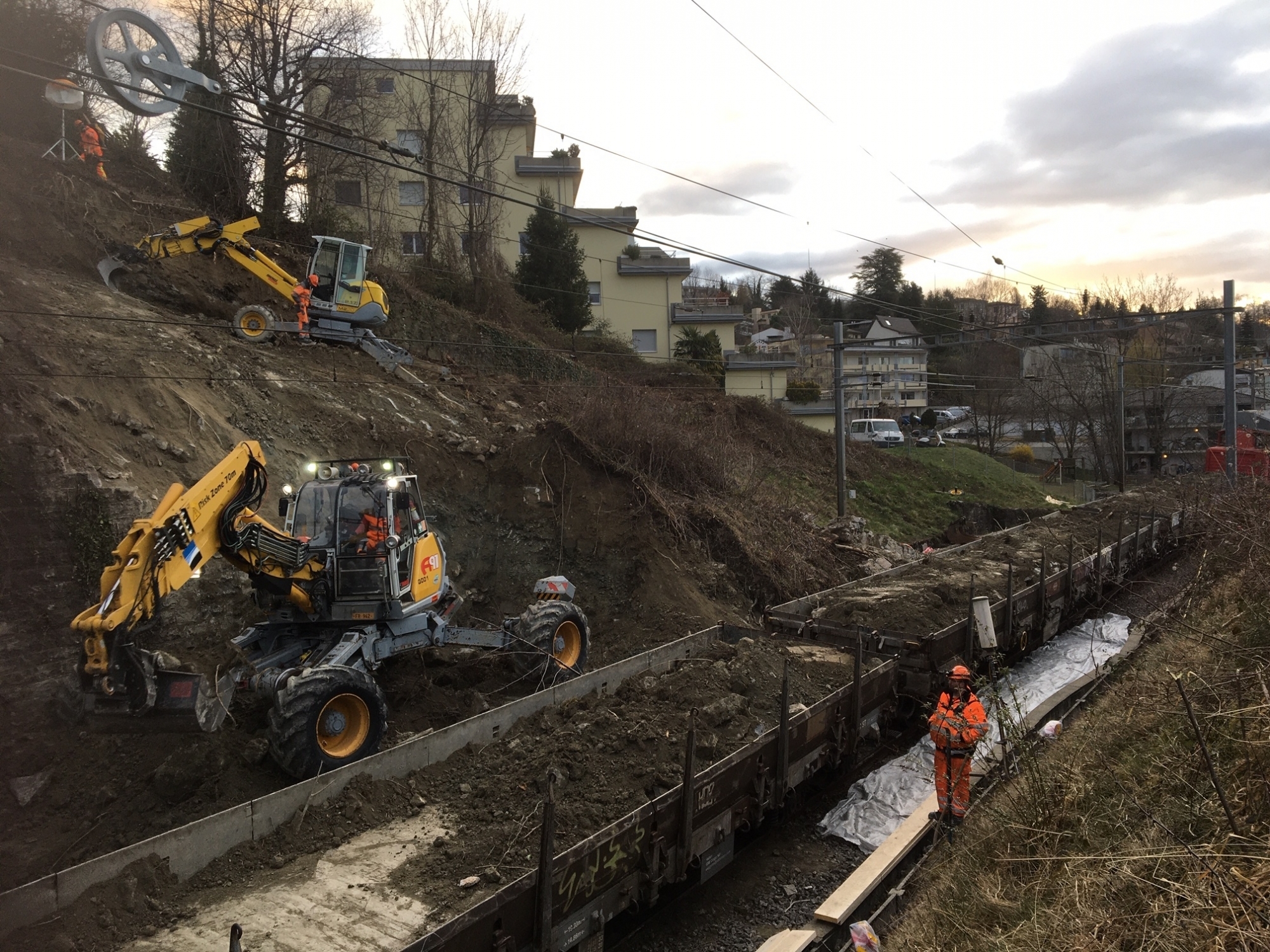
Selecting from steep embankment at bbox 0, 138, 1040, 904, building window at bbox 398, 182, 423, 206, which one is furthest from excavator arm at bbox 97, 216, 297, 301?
building window at bbox 398, 182, 423, 206

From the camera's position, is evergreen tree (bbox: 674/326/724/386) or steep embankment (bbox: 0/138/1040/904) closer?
steep embankment (bbox: 0/138/1040/904)

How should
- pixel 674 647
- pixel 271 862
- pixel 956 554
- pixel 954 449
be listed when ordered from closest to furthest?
1. pixel 271 862
2. pixel 674 647
3. pixel 956 554
4. pixel 954 449

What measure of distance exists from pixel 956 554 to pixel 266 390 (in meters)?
13.3

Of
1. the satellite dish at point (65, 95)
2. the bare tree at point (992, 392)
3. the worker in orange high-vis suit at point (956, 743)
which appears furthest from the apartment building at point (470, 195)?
the bare tree at point (992, 392)

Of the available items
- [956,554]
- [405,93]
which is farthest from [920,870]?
[405,93]

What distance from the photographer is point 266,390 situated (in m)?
14.4

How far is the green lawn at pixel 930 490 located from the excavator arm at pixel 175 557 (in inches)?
710

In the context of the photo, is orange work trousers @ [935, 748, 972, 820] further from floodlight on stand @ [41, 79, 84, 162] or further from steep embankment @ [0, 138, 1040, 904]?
floodlight on stand @ [41, 79, 84, 162]

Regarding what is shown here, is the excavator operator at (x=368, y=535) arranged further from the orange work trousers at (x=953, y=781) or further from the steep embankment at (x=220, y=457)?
the orange work trousers at (x=953, y=781)

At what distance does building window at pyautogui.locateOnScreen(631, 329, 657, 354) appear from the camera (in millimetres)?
36531

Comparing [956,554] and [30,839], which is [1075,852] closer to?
[30,839]

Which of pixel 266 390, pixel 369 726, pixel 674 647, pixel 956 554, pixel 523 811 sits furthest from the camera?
pixel 956 554

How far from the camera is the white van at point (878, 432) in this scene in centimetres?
4006

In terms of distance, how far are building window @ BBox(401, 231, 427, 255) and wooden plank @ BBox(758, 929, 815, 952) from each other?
25312mm
